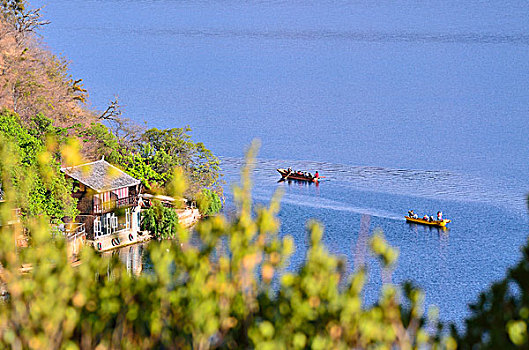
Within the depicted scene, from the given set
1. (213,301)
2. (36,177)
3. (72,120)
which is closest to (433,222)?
(72,120)

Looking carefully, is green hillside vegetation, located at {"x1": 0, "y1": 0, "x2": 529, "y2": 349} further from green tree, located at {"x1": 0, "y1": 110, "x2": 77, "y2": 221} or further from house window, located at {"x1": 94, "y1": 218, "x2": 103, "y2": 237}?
house window, located at {"x1": 94, "y1": 218, "x2": 103, "y2": 237}

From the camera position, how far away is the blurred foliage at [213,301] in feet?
23.7

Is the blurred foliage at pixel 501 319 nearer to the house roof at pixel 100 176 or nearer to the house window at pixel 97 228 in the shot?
the house roof at pixel 100 176

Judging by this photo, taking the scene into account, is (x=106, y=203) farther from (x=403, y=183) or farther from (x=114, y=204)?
(x=403, y=183)

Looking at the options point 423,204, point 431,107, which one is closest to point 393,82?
point 431,107

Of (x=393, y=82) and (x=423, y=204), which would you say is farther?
(x=393, y=82)

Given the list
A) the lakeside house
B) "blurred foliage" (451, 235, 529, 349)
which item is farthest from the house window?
"blurred foliage" (451, 235, 529, 349)

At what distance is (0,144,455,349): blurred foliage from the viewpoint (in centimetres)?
721

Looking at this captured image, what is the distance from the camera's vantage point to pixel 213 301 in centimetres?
742

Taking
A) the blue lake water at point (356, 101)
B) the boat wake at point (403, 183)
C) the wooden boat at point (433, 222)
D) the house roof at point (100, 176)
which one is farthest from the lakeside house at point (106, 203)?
the wooden boat at point (433, 222)

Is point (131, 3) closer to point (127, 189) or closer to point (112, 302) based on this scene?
point (127, 189)

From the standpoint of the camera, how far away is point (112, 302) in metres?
7.89

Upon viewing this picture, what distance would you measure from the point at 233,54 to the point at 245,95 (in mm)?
31946

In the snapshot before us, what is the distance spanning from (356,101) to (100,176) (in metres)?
54.0
